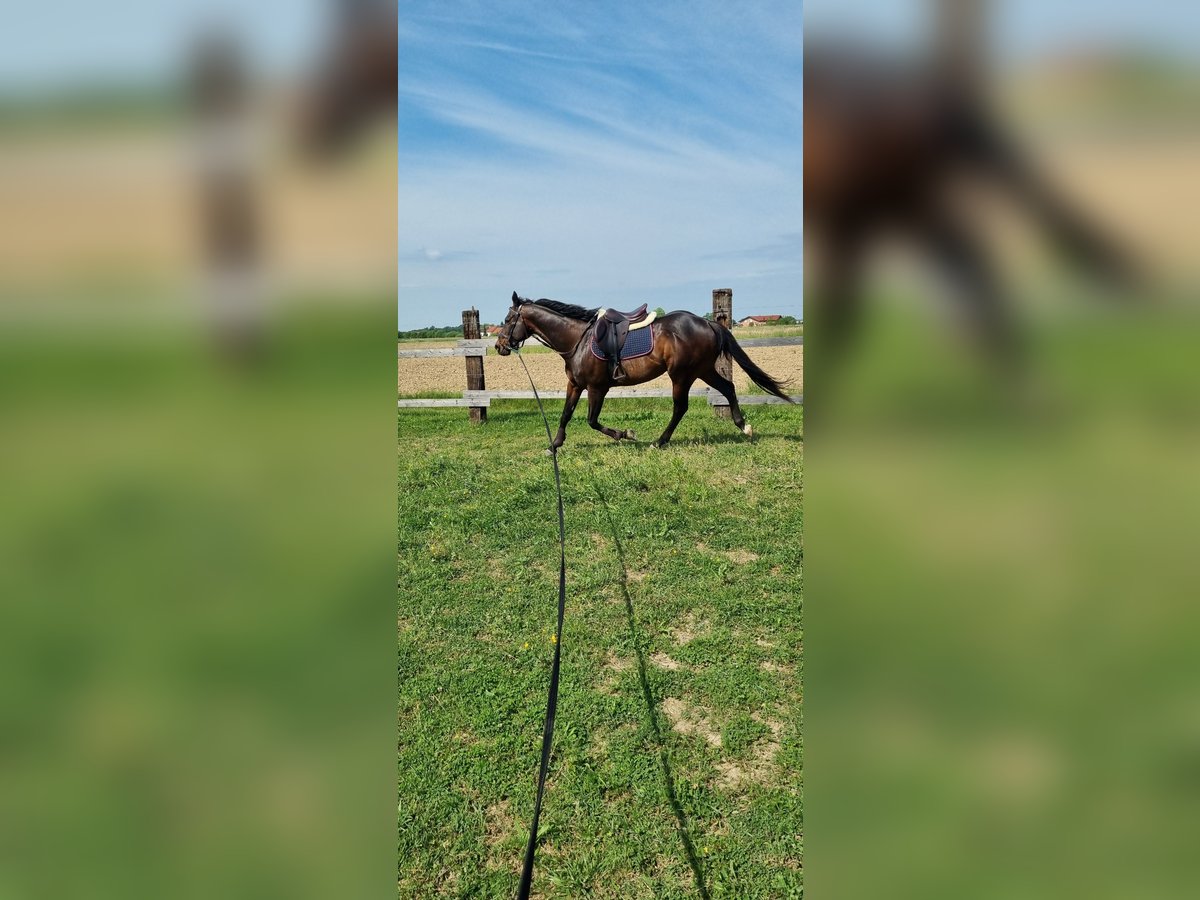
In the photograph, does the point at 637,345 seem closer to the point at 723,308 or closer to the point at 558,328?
the point at 558,328

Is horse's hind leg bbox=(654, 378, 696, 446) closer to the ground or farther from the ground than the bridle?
closer to the ground

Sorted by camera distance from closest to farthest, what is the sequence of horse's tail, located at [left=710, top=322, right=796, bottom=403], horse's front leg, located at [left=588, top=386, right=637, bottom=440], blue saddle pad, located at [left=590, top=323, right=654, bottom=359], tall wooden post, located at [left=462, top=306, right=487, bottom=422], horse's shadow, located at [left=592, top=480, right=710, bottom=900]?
horse's shadow, located at [left=592, top=480, right=710, bottom=900], horse's tail, located at [left=710, top=322, right=796, bottom=403], blue saddle pad, located at [left=590, top=323, right=654, bottom=359], horse's front leg, located at [left=588, top=386, right=637, bottom=440], tall wooden post, located at [left=462, top=306, right=487, bottom=422]

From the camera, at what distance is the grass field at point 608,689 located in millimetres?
2139

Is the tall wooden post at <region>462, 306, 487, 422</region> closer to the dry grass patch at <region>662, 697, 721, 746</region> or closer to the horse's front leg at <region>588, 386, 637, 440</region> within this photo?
the horse's front leg at <region>588, 386, 637, 440</region>

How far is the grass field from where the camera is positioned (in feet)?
7.02

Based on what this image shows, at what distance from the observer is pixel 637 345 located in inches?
311

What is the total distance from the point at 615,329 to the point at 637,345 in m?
0.33

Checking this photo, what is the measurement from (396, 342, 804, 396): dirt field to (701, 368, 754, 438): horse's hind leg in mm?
1629

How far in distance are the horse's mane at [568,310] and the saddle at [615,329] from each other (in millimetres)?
273
